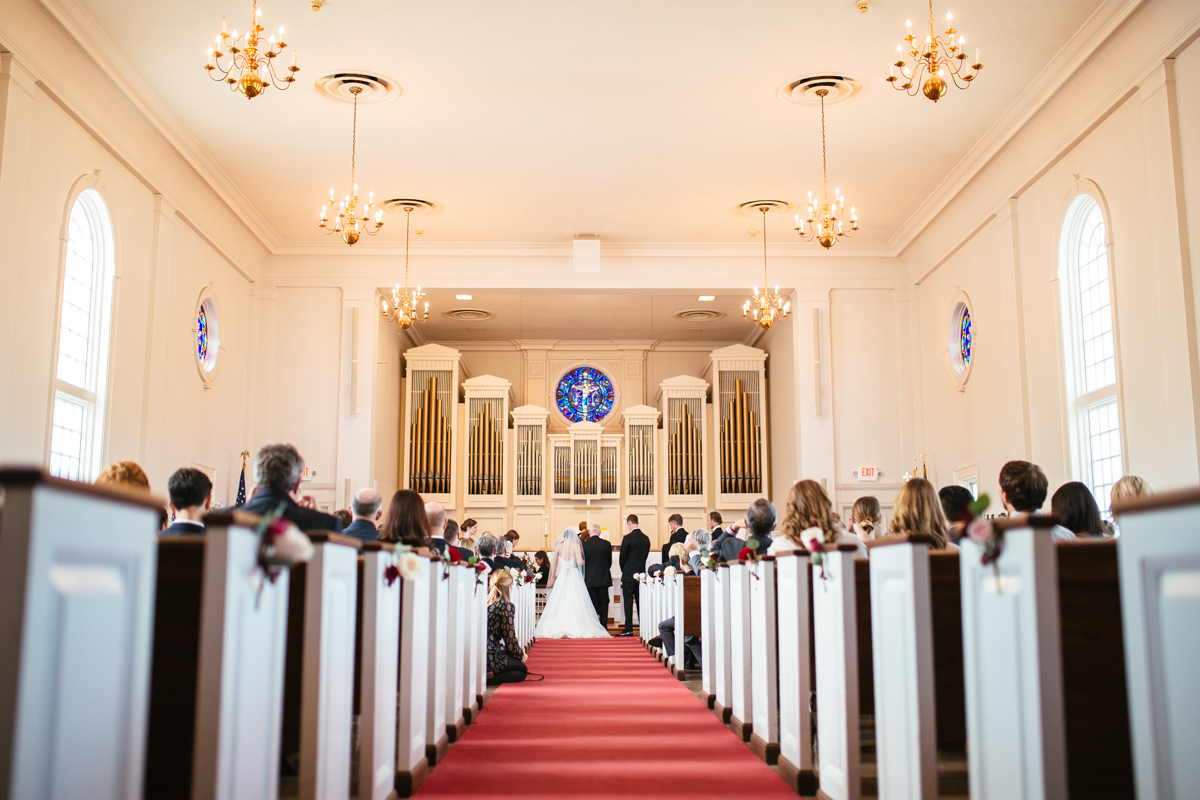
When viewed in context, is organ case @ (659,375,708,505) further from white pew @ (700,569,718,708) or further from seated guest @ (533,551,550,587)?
white pew @ (700,569,718,708)

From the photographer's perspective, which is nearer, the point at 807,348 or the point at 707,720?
the point at 707,720

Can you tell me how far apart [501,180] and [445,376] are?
5658mm

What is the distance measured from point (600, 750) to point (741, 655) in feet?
2.87

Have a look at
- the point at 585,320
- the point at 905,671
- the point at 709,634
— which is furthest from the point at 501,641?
the point at 585,320

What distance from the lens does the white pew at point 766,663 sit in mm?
4242

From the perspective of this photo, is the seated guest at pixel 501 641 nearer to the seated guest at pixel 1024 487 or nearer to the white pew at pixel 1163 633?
the seated guest at pixel 1024 487

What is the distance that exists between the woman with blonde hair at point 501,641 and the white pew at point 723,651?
1.88 metres

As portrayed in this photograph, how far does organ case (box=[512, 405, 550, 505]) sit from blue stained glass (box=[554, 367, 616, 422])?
4.52 feet

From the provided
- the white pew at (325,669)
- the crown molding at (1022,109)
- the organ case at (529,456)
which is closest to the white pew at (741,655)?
the white pew at (325,669)

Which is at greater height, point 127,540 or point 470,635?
point 127,540

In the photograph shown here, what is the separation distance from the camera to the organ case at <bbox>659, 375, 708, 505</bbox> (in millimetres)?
16078

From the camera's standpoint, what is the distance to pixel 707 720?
17.5ft

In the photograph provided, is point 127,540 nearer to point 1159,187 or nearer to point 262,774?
point 262,774

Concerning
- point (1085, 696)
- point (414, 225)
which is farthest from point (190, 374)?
point (1085, 696)
